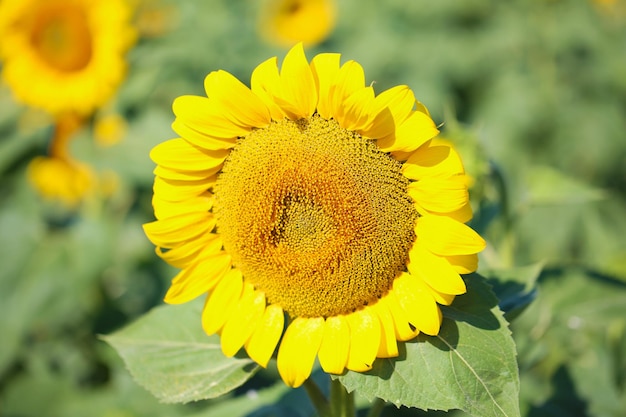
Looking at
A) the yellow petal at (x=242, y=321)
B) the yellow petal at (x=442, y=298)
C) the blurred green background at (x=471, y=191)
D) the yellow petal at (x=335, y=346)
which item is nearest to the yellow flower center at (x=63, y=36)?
the blurred green background at (x=471, y=191)

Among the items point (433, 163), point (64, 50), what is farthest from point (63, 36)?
point (433, 163)

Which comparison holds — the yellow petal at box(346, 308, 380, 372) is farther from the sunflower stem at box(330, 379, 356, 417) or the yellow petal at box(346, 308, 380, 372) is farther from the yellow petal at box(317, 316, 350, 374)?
the sunflower stem at box(330, 379, 356, 417)

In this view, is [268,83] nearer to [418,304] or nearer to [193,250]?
[193,250]

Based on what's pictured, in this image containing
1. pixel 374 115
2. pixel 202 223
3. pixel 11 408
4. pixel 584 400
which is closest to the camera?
pixel 374 115

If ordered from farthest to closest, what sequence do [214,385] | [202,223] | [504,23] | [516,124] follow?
1. [504,23]
2. [516,124]
3. [214,385]
4. [202,223]

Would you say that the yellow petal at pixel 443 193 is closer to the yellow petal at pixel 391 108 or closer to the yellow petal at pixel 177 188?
the yellow petal at pixel 391 108

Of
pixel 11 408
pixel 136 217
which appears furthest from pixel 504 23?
pixel 11 408

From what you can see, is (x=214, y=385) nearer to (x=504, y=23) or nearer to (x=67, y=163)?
(x=67, y=163)
